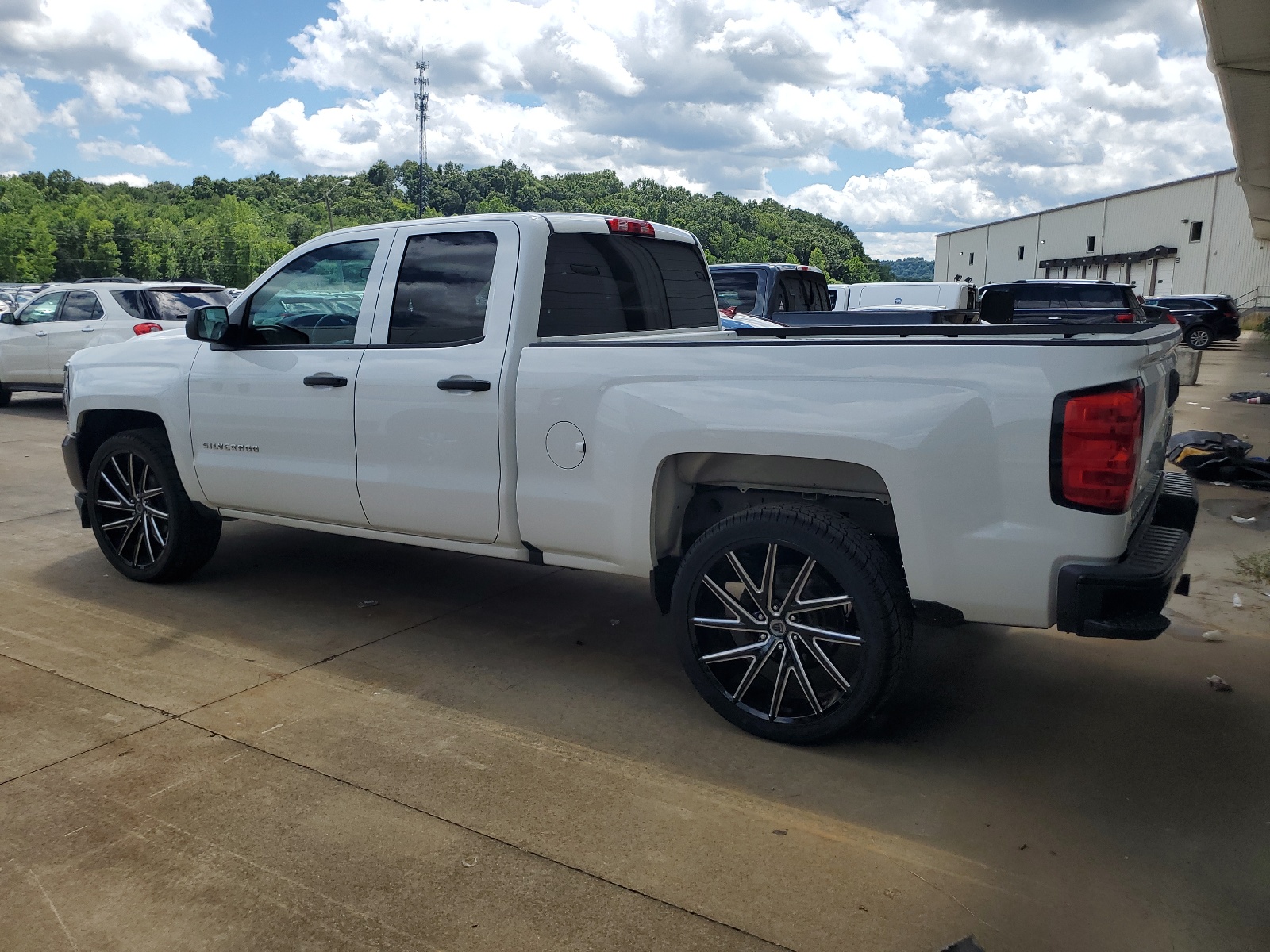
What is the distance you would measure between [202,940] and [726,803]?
1634 mm

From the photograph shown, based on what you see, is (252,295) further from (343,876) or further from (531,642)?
(343,876)

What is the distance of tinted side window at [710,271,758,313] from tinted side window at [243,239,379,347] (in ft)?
23.9

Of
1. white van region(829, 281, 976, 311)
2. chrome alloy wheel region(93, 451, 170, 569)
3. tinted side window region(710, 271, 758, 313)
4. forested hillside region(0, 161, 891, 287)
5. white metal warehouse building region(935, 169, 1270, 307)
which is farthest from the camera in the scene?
forested hillside region(0, 161, 891, 287)

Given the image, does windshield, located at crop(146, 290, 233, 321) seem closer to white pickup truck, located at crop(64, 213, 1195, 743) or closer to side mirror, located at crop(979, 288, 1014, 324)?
white pickup truck, located at crop(64, 213, 1195, 743)

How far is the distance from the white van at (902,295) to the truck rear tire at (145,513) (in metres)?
11.0

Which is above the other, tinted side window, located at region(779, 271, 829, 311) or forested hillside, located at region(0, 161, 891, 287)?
forested hillside, located at region(0, 161, 891, 287)

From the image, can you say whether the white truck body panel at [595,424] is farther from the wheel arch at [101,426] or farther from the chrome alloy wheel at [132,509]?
the chrome alloy wheel at [132,509]

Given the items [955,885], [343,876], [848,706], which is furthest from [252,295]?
[955,885]

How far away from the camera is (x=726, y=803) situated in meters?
3.35

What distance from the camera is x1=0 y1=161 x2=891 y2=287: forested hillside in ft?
181

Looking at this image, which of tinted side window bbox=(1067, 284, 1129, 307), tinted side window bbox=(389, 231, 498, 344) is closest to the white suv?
tinted side window bbox=(389, 231, 498, 344)

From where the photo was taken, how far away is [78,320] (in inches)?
537

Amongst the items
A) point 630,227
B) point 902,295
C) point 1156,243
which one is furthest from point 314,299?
point 1156,243

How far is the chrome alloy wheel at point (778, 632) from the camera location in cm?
367
